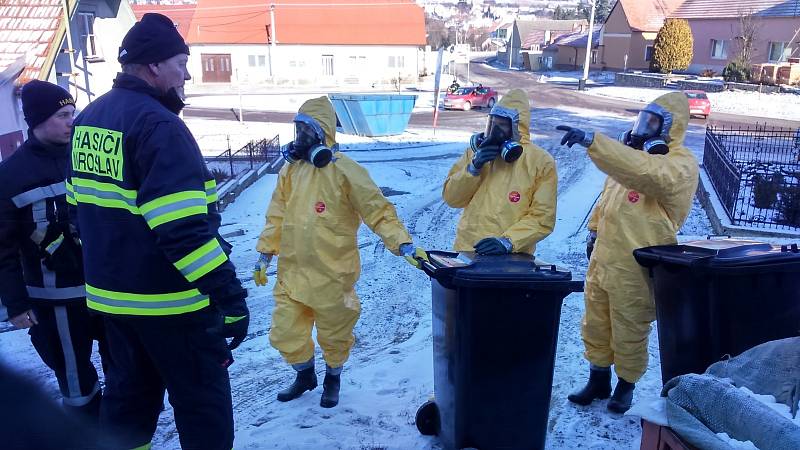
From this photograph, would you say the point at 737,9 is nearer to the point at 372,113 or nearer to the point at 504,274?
the point at 372,113

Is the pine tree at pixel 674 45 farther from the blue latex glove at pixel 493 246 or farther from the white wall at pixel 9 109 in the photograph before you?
the blue latex glove at pixel 493 246

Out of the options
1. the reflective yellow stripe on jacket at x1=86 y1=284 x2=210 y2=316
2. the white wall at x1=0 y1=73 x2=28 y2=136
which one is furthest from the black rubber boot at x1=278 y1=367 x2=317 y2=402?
the white wall at x1=0 y1=73 x2=28 y2=136

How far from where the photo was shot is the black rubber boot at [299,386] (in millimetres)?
3785

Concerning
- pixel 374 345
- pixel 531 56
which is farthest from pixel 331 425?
pixel 531 56

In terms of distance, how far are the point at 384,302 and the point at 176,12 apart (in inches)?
1703

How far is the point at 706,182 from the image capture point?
962cm

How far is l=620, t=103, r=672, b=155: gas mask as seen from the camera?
11.5 feet

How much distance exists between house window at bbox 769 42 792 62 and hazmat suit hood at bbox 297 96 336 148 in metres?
35.0

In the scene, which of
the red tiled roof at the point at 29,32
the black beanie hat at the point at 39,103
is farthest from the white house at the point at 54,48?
the black beanie hat at the point at 39,103

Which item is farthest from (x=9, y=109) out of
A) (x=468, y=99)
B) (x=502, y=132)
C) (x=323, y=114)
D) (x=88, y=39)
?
(x=468, y=99)

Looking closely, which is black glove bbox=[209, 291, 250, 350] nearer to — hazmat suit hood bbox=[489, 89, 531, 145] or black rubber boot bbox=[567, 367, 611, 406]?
hazmat suit hood bbox=[489, 89, 531, 145]

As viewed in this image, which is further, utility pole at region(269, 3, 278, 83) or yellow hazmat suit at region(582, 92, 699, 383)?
utility pole at region(269, 3, 278, 83)

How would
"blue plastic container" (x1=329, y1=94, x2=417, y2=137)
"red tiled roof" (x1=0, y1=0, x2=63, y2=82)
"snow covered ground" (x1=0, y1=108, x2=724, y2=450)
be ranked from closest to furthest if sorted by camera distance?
1. "snow covered ground" (x1=0, y1=108, x2=724, y2=450)
2. "red tiled roof" (x1=0, y1=0, x2=63, y2=82)
3. "blue plastic container" (x1=329, y1=94, x2=417, y2=137)

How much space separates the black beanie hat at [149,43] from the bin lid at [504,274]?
150 centimetres
